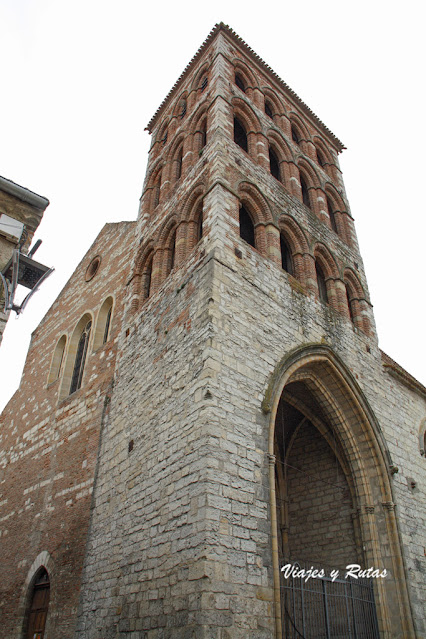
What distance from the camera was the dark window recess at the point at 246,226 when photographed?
11289 millimetres

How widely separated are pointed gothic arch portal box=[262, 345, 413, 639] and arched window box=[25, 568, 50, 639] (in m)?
4.44

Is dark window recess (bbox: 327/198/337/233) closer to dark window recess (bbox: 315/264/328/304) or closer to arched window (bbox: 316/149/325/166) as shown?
arched window (bbox: 316/149/325/166)

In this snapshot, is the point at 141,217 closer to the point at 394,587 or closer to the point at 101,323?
the point at 101,323

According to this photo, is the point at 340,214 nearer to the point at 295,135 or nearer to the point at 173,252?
the point at 295,135

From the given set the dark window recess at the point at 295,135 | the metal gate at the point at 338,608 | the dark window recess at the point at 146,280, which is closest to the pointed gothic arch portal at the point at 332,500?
the metal gate at the point at 338,608

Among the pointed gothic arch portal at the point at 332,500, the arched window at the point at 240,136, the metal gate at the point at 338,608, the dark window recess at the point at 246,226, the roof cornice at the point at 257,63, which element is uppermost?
the roof cornice at the point at 257,63

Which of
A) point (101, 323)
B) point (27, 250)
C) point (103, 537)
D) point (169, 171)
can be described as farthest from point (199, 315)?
point (169, 171)

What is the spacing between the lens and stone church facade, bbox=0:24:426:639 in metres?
6.40

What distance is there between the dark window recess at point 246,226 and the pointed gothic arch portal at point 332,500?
334cm

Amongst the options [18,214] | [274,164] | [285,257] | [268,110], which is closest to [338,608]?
[285,257]

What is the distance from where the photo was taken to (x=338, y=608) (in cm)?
878

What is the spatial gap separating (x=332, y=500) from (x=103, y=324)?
23.0ft

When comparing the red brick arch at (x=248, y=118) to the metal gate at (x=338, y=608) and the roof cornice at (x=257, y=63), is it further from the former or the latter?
the metal gate at (x=338, y=608)

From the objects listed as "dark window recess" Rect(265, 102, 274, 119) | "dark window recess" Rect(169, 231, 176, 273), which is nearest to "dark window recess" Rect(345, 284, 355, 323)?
"dark window recess" Rect(169, 231, 176, 273)
